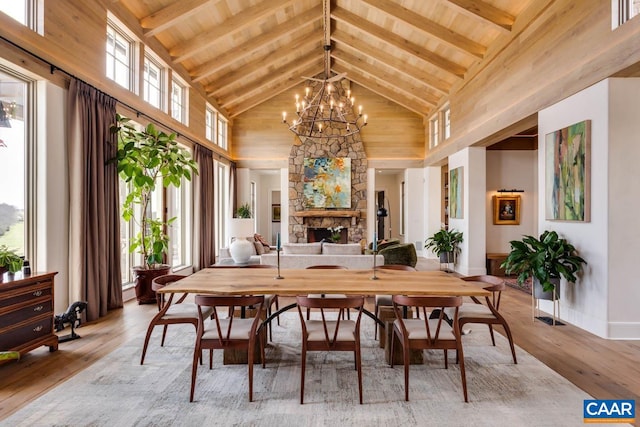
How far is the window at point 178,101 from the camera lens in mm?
7102

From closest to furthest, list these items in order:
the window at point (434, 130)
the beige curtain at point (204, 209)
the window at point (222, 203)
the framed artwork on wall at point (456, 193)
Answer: the framed artwork on wall at point (456, 193) → the beige curtain at point (204, 209) → the window at point (434, 130) → the window at point (222, 203)

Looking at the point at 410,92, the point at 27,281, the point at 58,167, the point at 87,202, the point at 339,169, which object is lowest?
the point at 27,281

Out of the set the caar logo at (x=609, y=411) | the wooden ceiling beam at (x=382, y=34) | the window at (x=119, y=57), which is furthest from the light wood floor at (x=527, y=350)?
the wooden ceiling beam at (x=382, y=34)

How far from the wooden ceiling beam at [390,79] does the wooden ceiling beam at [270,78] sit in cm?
63

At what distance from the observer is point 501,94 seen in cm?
590

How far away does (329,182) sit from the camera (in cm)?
1077

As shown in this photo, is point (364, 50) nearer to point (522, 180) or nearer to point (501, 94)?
point (501, 94)

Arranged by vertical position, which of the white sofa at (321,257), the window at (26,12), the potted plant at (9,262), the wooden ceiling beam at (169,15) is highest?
the wooden ceiling beam at (169,15)

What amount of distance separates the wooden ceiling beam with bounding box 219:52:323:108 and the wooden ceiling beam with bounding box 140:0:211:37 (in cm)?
399

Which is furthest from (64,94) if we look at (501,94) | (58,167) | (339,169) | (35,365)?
(339,169)

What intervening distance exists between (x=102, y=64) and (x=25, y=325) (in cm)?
324

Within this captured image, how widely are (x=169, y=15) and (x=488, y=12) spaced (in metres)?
4.64

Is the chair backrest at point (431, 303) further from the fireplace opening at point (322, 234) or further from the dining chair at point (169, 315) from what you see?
the fireplace opening at point (322, 234)

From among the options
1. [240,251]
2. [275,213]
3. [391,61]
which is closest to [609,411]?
[240,251]
